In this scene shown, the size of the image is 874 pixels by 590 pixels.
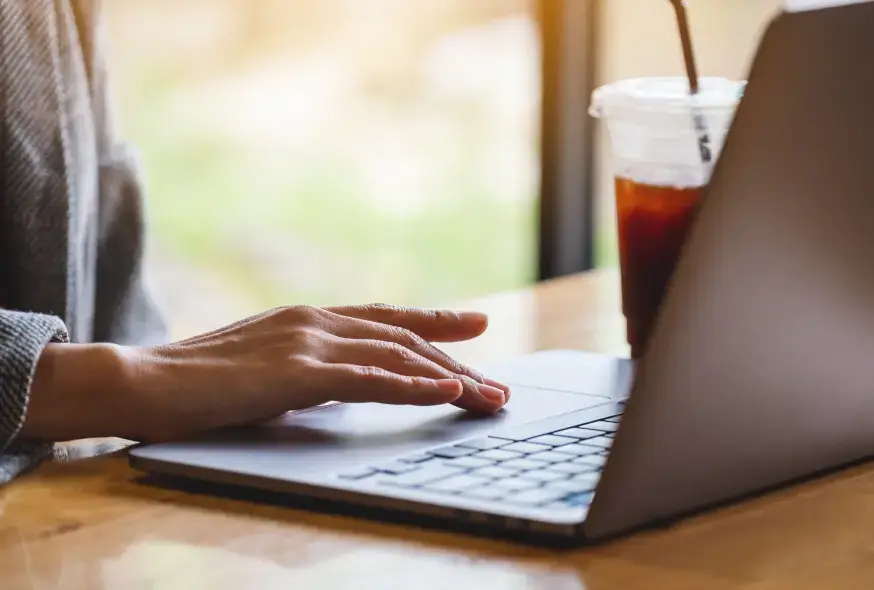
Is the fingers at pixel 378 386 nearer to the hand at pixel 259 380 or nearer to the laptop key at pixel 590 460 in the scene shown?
the hand at pixel 259 380

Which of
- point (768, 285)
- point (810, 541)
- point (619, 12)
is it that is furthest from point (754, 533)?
point (619, 12)

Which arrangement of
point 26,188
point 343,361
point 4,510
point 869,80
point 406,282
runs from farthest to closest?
point 406,282 → point 26,188 → point 343,361 → point 4,510 → point 869,80

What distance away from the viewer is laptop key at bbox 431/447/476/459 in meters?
0.72

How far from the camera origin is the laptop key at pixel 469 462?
694 millimetres

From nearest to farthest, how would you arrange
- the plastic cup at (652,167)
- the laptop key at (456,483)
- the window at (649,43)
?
the laptop key at (456,483) < the plastic cup at (652,167) < the window at (649,43)

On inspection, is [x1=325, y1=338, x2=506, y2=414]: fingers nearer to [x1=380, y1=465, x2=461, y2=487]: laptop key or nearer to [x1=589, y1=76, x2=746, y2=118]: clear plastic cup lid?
[x1=380, y1=465, x2=461, y2=487]: laptop key

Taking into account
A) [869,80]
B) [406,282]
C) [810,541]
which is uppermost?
[869,80]

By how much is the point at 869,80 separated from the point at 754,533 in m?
0.23

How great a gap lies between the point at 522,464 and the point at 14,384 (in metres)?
0.32

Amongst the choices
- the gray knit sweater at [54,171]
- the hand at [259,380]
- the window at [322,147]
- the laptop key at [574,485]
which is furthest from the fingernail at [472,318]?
the window at [322,147]

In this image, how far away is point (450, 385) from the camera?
804mm

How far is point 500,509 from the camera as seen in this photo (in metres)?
0.62

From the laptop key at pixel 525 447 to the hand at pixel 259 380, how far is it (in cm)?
8

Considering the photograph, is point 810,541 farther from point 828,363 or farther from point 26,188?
point 26,188
